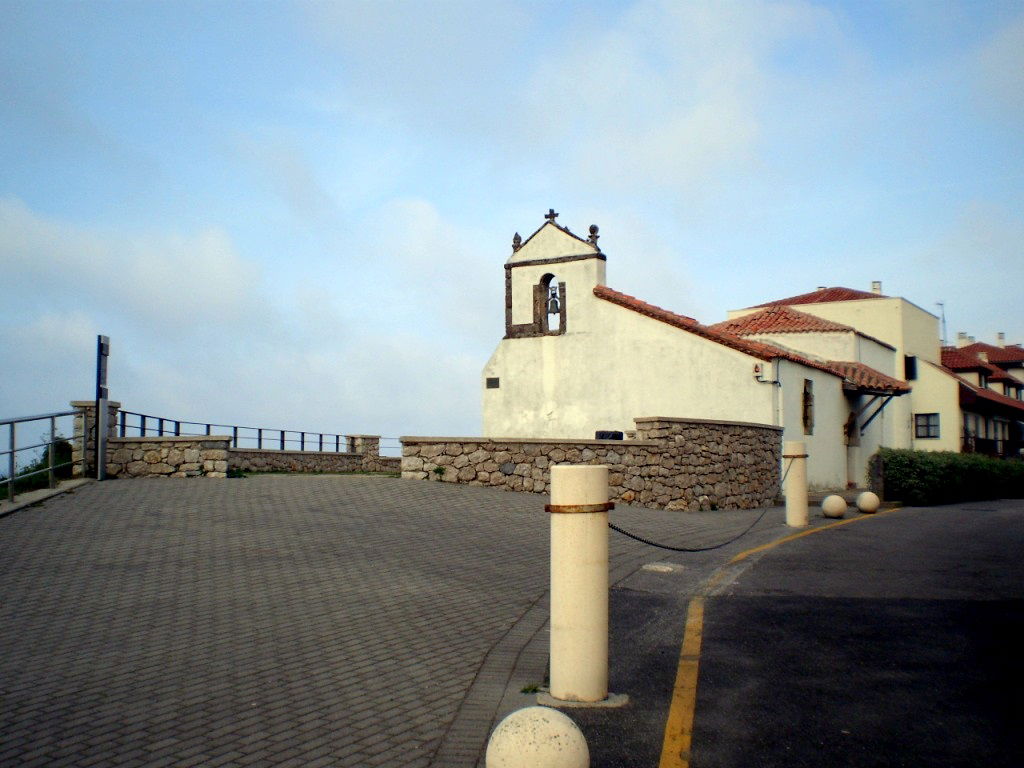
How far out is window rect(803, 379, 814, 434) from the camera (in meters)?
27.2

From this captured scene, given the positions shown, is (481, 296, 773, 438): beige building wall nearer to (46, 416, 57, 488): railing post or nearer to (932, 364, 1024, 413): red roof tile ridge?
(46, 416, 57, 488): railing post

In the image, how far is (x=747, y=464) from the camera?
20.8 metres

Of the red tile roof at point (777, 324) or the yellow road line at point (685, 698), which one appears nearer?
the yellow road line at point (685, 698)

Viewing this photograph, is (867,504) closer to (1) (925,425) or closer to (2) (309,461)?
(2) (309,461)

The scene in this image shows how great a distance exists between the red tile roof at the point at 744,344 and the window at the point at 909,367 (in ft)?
43.7

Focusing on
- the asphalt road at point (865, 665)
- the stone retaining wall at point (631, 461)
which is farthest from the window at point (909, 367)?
the asphalt road at point (865, 665)

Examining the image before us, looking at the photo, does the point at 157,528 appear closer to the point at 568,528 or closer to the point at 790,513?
the point at 568,528

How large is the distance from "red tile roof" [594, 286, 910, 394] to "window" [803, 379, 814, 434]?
0.60m

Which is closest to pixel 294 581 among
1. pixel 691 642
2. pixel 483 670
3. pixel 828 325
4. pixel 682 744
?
pixel 483 670

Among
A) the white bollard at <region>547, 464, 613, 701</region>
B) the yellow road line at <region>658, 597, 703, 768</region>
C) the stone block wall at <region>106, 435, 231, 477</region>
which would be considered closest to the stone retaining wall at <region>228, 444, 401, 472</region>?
the stone block wall at <region>106, 435, 231, 477</region>

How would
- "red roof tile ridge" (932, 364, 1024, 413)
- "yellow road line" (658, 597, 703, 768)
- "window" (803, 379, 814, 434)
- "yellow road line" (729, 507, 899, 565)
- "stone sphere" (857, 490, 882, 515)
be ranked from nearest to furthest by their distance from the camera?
"yellow road line" (658, 597, 703, 768) → "yellow road line" (729, 507, 899, 565) → "stone sphere" (857, 490, 882, 515) → "window" (803, 379, 814, 434) → "red roof tile ridge" (932, 364, 1024, 413)

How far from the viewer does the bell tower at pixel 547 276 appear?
1120 inches

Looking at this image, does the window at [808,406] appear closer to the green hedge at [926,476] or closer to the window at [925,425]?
the green hedge at [926,476]

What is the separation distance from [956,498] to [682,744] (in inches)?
909
